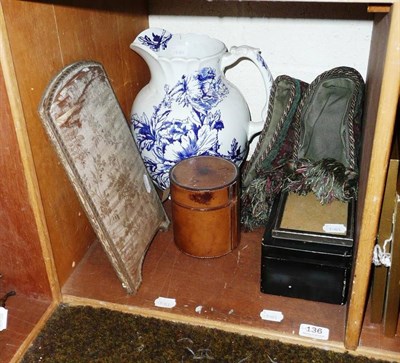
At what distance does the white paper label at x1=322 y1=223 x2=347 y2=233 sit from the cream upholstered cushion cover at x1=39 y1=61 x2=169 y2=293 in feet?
1.13

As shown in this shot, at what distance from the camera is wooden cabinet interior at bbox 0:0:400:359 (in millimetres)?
712

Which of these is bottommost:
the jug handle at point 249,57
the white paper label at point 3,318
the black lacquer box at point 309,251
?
the white paper label at point 3,318

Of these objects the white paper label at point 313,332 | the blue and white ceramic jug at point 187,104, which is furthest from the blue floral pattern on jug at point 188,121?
the white paper label at point 313,332

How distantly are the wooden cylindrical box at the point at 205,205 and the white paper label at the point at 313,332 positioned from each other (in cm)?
23

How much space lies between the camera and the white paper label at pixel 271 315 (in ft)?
2.83

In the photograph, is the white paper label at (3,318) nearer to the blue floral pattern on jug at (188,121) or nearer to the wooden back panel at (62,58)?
the wooden back panel at (62,58)

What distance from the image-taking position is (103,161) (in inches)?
34.9

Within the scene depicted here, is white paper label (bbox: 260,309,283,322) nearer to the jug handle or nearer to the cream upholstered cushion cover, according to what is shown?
the cream upholstered cushion cover

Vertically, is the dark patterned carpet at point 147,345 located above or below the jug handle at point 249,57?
below

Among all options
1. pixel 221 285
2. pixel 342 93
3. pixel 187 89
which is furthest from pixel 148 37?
pixel 221 285

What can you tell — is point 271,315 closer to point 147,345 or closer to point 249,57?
point 147,345

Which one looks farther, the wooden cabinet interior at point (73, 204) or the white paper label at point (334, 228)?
the white paper label at point (334, 228)

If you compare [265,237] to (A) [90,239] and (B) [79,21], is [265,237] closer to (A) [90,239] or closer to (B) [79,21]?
(A) [90,239]

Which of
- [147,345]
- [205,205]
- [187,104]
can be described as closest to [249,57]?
[187,104]
